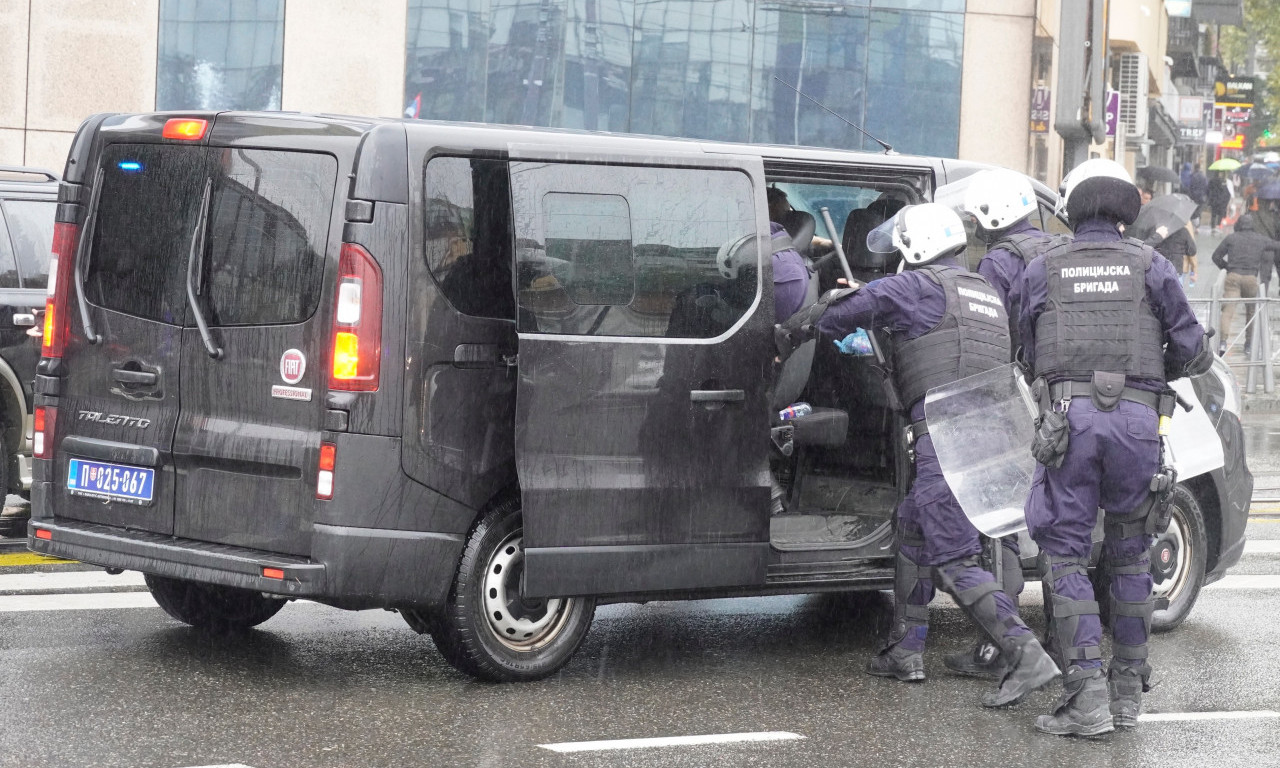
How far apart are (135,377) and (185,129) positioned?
84 cm

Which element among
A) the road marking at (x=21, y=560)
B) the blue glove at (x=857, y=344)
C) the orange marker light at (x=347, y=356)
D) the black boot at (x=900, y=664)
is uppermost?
the blue glove at (x=857, y=344)

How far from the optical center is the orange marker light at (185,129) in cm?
580

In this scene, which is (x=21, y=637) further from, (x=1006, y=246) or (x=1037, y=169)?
(x=1037, y=169)

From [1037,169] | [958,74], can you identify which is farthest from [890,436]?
[1037,169]

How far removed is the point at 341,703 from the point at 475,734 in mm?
576

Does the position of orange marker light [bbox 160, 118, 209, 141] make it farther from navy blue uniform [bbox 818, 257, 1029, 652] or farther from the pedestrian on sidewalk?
the pedestrian on sidewalk

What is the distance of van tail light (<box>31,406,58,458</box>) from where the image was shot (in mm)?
6164

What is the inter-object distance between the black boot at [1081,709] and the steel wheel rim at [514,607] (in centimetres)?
165

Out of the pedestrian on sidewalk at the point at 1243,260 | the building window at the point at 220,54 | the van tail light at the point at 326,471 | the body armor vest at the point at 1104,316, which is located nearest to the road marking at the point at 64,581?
the van tail light at the point at 326,471

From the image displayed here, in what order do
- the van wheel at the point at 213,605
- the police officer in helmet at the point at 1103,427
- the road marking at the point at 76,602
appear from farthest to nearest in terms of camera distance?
the road marking at the point at 76,602, the van wheel at the point at 213,605, the police officer in helmet at the point at 1103,427

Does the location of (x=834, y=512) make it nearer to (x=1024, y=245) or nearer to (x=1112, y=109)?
(x=1024, y=245)

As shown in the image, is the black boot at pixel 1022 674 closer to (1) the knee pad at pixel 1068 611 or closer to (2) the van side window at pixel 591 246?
(1) the knee pad at pixel 1068 611

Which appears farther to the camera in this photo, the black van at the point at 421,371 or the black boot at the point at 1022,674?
the black boot at the point at 1022,674

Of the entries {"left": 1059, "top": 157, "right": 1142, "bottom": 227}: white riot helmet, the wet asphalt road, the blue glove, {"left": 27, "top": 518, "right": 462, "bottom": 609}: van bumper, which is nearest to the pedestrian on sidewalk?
the wet asphalt road
